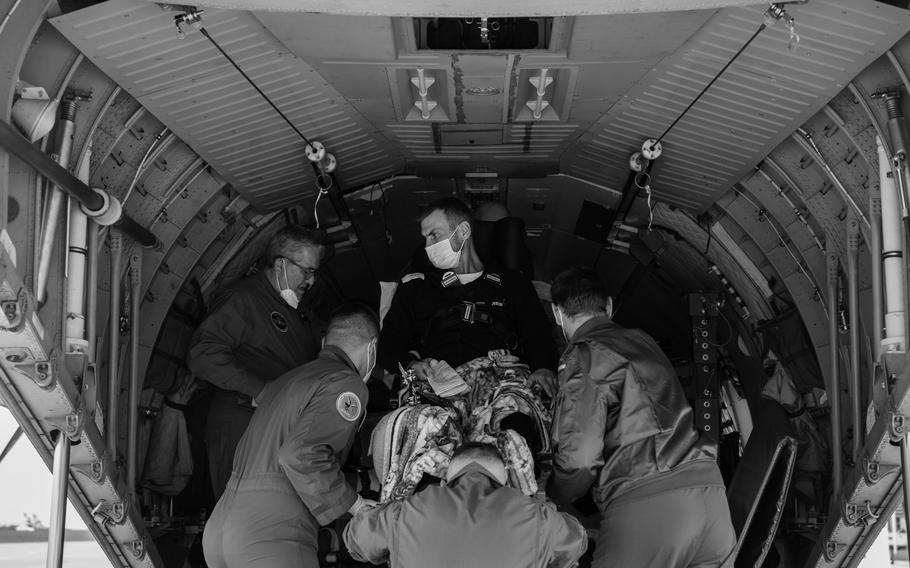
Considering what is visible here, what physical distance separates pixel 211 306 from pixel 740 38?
11.7ft

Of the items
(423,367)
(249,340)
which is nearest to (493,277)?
(423,367)

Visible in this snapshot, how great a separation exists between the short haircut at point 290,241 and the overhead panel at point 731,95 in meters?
1.69

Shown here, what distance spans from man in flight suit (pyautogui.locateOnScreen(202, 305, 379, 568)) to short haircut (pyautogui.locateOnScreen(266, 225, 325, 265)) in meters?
1.43

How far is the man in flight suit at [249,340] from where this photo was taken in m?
6.21

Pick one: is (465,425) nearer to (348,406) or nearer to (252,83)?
(348,406)

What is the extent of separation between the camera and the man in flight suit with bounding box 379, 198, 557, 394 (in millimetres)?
6254

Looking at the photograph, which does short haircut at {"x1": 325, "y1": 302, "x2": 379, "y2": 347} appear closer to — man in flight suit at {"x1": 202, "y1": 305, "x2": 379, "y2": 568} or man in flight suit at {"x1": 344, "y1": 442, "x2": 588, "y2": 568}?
man in flight suit at {"x1": 202, "y1": 305, "x2": 379, "y2": 568}

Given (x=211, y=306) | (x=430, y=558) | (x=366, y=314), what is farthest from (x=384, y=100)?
(x=430, y=558)

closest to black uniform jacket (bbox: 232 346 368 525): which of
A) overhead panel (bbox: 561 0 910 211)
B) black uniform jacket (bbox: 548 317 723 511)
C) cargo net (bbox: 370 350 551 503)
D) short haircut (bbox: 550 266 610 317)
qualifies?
cargo net (bbox: 370 350 551 503)

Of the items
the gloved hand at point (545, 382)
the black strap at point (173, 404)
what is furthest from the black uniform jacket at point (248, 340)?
the gloved hand at point (545, 382)

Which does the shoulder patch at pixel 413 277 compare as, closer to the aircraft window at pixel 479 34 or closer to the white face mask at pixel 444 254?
the white face mask at pixel 444 254

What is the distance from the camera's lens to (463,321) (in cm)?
630

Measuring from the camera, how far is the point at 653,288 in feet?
25.5

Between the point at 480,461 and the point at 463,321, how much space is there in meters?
1.93
